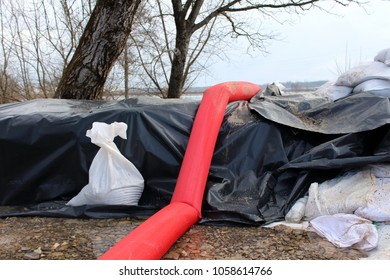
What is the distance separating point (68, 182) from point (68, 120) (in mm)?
559

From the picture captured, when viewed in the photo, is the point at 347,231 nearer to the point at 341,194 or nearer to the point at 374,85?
the point at 341,194

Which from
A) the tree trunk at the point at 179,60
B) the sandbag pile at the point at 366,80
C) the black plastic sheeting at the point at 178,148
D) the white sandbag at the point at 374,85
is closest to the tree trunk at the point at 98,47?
the black plastic sheeting at the point at 178,148

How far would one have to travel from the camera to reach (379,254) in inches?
80.5

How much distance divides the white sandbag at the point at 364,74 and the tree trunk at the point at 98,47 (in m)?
2.70

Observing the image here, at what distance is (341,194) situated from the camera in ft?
8.52

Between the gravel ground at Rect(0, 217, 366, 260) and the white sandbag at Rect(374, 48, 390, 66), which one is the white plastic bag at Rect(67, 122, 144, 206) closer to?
the gravel ground at Rect(0, 217, 366, 260)

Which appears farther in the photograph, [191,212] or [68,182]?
[68,182]

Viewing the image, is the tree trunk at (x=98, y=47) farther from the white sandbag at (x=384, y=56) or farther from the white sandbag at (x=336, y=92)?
the white sandbag at (x=384, y=56)

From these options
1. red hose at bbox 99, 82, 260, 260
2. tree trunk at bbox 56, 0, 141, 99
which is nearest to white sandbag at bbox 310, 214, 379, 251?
red hose at bbox 99, 82, 260, 260

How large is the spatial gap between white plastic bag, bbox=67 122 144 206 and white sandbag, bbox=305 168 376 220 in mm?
1383

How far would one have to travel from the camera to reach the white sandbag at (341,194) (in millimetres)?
2510

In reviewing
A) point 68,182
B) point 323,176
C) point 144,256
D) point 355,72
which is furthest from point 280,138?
point 68,182

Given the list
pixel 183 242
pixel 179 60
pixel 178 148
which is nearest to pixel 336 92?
pixel 178 148
